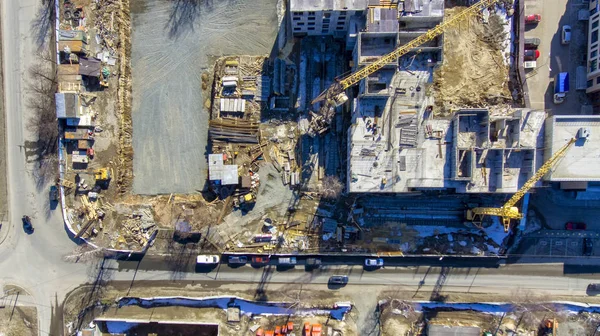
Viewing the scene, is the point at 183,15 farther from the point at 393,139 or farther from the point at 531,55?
the point at 531,55

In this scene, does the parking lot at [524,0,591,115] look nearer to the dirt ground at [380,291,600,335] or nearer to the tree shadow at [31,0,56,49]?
the dirt ground at [380,291,600,335]

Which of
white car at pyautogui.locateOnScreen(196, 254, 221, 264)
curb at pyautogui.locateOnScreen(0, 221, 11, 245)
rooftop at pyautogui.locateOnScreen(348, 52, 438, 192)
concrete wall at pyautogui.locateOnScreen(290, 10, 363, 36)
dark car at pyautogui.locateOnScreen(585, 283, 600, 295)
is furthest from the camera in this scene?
curb at pyautogui.locateOnScreen(0, 221, 11, 245)

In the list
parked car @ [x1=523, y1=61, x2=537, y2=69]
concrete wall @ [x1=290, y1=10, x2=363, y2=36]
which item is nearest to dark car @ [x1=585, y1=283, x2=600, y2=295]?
parked car @ [x1=523, y1=61, x2=537, y2=69]

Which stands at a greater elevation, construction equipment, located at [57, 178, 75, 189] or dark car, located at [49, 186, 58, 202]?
construction equipment, located at [57, 178, 75, 189]

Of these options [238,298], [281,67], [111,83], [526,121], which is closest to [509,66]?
[526,121]

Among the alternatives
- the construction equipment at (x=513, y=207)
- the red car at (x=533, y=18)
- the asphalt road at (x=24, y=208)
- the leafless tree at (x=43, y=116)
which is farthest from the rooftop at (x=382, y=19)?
the asphalt road at (x=24, y=208)

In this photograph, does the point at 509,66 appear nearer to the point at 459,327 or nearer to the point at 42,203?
the point at 459,327
